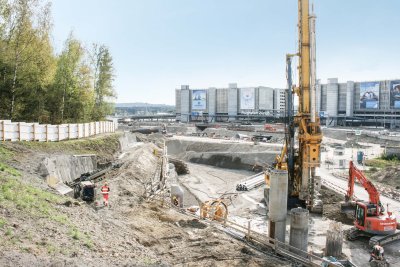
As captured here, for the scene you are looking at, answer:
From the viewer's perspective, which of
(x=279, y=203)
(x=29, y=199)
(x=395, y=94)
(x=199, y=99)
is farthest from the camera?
(x=199, y=99)

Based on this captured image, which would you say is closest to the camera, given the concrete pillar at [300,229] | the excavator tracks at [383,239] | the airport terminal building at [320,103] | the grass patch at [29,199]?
the grass patch at [29,199]

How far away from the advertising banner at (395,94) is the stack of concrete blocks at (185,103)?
3117 inches

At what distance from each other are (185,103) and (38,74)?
125470mm

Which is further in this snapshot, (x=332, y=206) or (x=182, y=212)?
(x=332, y=206)

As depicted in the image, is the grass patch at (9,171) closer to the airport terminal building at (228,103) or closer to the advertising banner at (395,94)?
the advertising banner at (395,94)

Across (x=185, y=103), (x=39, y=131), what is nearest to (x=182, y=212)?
(x=39, y=131)

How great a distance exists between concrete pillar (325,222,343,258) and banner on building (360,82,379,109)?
110766mm

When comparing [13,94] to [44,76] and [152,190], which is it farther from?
[152,190]

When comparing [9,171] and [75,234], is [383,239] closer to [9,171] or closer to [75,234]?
[75,234]

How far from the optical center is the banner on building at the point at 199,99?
153 meters

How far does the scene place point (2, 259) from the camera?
8.55 meters

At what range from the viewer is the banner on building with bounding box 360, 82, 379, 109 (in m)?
114

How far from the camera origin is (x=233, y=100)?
145125mm

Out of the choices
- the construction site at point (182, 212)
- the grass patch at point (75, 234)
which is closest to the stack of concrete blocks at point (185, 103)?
the construction site at point (182, 212)
